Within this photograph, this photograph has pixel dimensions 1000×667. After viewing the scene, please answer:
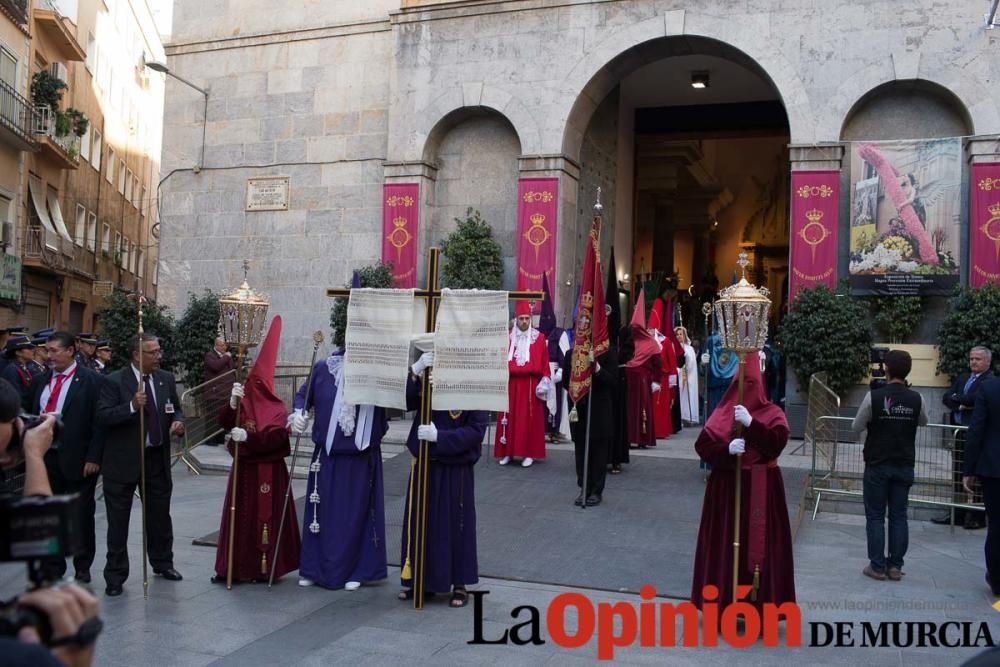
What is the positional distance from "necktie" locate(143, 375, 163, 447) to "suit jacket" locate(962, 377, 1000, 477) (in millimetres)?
6249

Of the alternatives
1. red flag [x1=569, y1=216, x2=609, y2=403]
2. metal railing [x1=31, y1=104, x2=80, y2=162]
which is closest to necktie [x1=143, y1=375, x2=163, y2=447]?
red flag [x1=569, y1=216, x2=609, y2=403]

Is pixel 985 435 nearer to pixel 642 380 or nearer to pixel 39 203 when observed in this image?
pixel 642 380

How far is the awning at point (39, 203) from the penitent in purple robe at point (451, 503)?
79.2ft

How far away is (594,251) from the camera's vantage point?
960 cm

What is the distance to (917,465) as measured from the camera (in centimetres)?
1027

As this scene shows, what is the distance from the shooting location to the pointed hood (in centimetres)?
730

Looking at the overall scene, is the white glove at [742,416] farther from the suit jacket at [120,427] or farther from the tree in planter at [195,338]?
the tree in planter at [195,338]

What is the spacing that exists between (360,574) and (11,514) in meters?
5.00

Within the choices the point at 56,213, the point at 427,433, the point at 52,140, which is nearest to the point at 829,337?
the point at 427,433

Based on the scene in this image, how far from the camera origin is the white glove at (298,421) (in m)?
6.90

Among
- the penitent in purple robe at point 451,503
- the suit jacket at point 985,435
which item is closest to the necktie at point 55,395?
the penitent in purple robe at point 451,503

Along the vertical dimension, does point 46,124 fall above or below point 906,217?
above

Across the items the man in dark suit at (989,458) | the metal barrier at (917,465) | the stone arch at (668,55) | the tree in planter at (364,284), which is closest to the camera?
the man in dark suit at (989,458)

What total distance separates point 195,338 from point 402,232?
4.17 metres
